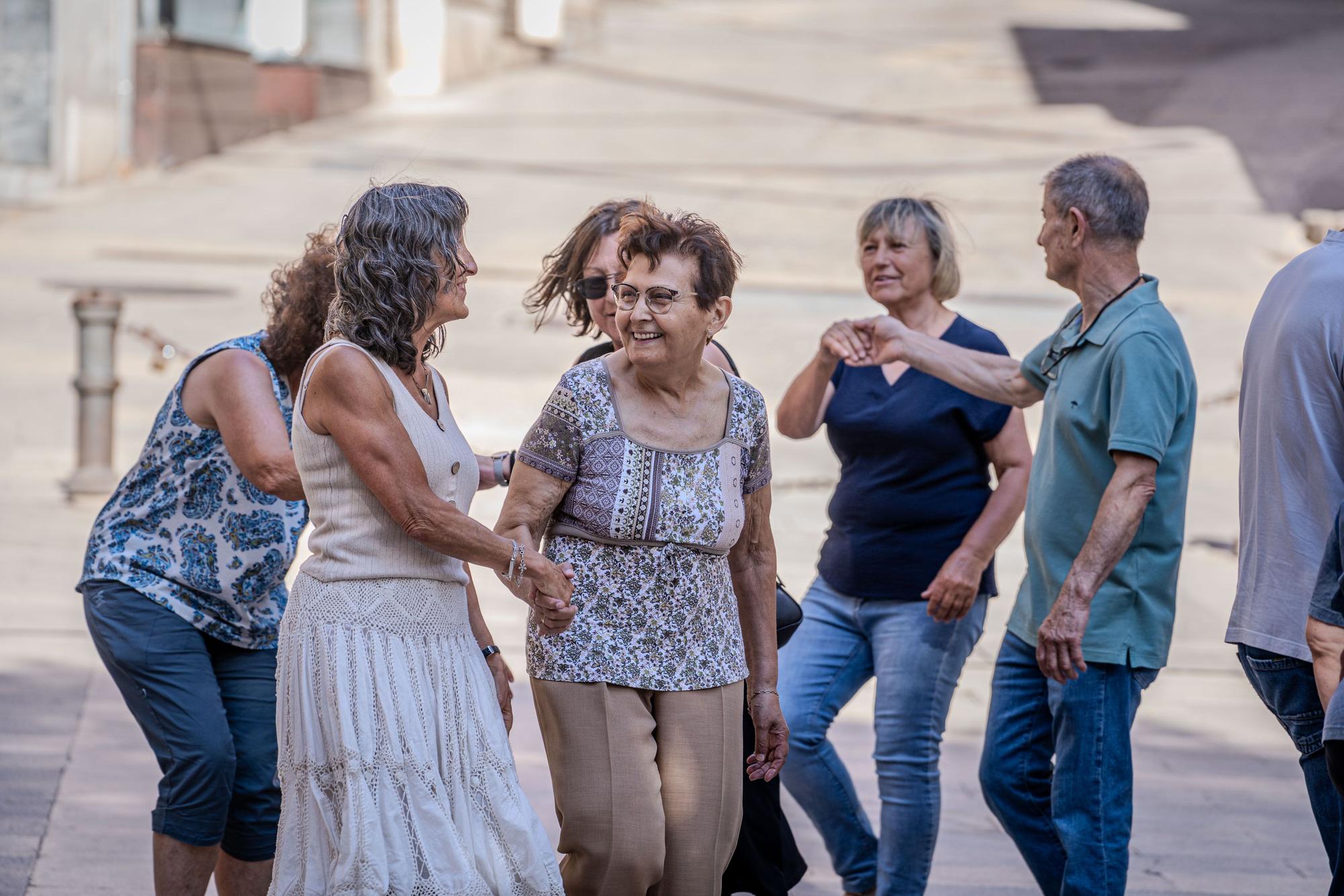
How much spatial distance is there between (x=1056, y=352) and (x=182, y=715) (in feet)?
7.83

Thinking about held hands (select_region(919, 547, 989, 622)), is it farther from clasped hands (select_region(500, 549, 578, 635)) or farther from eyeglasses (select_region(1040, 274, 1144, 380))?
clasped hands (select_region(500, 549, 578, 635))

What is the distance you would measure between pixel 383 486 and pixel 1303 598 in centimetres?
203

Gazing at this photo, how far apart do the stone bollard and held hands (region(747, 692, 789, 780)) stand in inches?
251

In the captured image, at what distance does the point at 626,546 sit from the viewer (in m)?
3.50

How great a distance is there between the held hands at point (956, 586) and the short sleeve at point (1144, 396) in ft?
2.25

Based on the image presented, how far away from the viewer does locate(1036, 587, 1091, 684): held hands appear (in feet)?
12.7

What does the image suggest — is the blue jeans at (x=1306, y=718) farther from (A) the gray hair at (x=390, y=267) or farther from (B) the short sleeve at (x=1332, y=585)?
(A) the gray hair at (x=390, y=267)

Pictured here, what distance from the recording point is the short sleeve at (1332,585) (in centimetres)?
306

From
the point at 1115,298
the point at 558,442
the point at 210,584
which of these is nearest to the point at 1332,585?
the point at 1115,298

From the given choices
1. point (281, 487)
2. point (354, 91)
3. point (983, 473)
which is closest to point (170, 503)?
point (281, 487)

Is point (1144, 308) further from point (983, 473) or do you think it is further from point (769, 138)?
point (769, 138)

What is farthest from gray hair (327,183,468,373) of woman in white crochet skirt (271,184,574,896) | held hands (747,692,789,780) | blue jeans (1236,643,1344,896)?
blue jeans (1236,643,1344,896)

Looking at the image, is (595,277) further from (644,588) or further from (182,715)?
(182,715)

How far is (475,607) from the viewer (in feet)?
12.1
